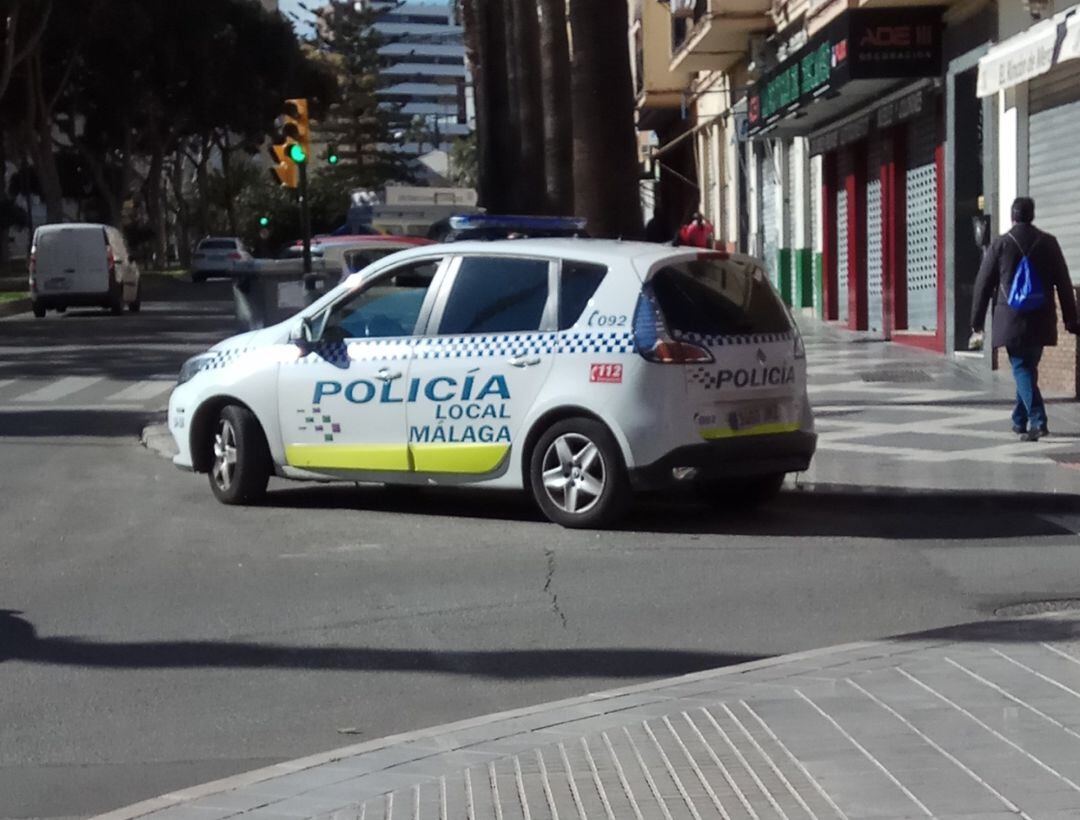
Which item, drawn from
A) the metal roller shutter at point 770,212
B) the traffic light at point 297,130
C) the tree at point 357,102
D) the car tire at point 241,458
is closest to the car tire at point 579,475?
the car tire at point 241,458

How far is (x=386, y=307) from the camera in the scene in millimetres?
11664

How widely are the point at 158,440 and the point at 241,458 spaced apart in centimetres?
400

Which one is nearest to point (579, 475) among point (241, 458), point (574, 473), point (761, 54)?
point (574, 473)

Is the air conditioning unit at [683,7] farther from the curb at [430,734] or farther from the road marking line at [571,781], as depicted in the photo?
the road marking line at [571,781]

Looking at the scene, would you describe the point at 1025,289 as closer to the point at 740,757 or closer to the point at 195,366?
the point at 195,366

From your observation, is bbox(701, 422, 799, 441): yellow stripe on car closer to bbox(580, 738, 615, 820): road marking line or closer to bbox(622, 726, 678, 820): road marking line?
bbox(622, 726, 678, 820): road marking line

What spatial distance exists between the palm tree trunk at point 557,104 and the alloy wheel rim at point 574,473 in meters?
9.60

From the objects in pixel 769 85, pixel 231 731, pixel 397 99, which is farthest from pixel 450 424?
pixel 397 99

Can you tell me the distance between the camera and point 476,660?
7.61 metres

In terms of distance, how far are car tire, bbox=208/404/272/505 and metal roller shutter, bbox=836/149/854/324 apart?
18968mm

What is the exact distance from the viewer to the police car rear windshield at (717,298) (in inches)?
422

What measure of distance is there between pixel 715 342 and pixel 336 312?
2.42 meters

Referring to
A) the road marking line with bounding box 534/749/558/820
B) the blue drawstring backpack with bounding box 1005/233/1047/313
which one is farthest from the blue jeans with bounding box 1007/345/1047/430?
the road marking line with bounding box 534/749/558/820

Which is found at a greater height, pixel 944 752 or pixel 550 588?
pixel 944 752
